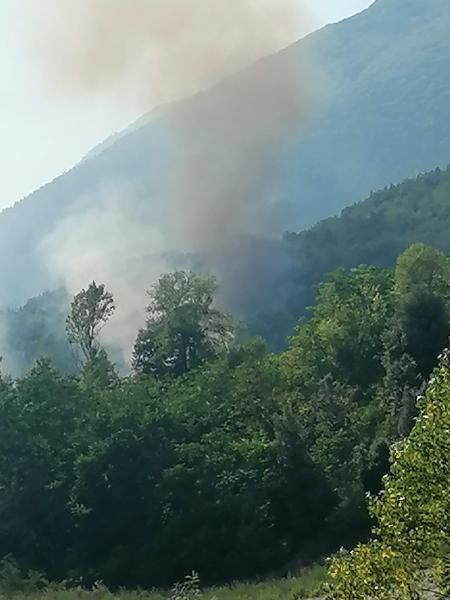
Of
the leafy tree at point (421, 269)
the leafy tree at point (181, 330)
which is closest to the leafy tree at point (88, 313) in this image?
the leafy tree at point (181, 330)

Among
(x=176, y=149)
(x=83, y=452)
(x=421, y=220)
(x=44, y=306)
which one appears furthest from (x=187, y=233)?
(x=83, y=452)

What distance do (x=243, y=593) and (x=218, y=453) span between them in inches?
408

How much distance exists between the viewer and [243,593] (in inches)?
969

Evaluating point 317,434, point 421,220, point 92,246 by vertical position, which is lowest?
point 317,434

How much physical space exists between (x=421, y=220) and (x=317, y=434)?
6493cm

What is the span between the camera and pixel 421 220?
322ft

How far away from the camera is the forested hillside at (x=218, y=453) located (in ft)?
104

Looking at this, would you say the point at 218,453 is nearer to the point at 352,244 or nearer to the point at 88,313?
the point at 88,313

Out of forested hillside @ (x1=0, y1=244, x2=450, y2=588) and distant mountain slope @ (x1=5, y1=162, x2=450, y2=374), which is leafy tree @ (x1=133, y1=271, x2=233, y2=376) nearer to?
forested hillside @ (x1=0, y1=244, x2=450, y2=588)

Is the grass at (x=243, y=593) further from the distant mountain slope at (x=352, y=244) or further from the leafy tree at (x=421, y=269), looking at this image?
the distant mountain slope at (x=352, y=244)

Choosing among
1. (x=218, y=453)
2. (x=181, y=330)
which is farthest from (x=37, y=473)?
(x=181, y=330)

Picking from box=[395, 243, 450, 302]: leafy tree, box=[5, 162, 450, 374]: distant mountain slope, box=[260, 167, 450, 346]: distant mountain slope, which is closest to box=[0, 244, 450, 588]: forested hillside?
box=[395, 243, 450, 302]: leafy tree

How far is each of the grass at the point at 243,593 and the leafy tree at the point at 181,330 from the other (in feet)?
79.1

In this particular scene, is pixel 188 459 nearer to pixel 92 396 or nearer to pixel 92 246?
pixel 92 396
